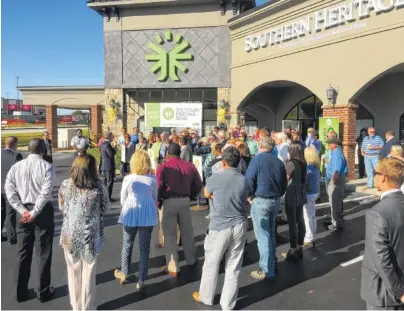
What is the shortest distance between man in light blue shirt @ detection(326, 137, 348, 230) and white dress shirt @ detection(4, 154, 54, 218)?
5119 mm

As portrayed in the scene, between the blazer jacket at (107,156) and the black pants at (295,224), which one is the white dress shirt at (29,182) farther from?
the blazer jacket at (107,156)

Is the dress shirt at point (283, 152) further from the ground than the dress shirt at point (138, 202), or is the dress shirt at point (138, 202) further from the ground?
the dress shirt at point (283, 152)

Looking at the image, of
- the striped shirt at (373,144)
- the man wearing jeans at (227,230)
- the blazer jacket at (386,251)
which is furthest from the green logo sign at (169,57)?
the blazer jacket at (386,251)

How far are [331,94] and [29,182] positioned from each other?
10.1 meters

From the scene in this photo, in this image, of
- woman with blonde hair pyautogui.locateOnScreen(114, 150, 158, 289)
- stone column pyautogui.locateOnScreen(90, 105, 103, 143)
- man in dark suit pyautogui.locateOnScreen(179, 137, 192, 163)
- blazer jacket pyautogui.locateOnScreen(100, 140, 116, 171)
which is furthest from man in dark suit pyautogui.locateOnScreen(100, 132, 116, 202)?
stone column pyautogui.locateOnScreen(90, 105, 103, 143)

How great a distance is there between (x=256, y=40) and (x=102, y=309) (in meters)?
13.2

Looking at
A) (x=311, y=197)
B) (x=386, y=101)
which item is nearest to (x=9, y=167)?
(x=311, y=197)

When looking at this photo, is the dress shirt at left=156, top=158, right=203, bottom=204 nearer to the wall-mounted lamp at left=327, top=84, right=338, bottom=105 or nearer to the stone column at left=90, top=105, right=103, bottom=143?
the wall-mounted lamp at left=327, top=84, right=338, bottom=105

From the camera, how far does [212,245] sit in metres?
4.36

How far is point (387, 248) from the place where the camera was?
2.70 metres

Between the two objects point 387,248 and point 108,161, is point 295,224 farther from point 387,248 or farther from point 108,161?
point 108,161

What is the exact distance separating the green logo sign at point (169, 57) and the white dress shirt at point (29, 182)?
14307 mm

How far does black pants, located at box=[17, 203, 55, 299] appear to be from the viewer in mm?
4555

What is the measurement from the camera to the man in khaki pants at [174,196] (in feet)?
17.2
